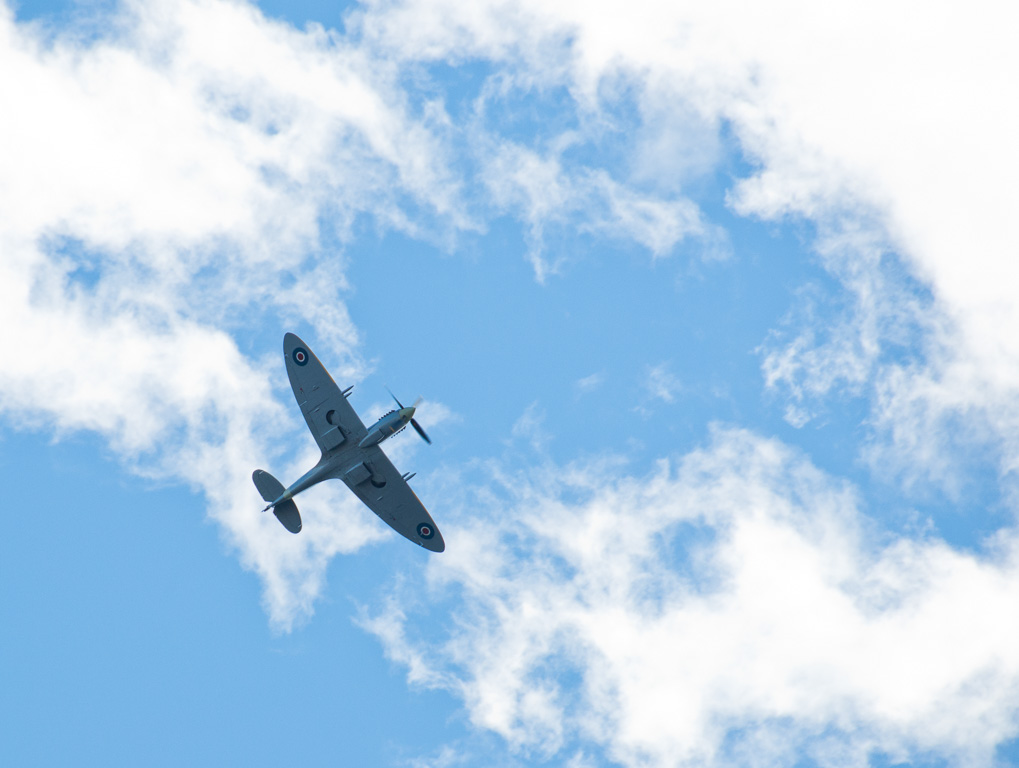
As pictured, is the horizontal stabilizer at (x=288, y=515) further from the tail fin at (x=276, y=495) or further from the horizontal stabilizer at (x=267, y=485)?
the horizontal stabilizer at (x=267, y=485)

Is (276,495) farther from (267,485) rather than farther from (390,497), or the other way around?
(390,497)

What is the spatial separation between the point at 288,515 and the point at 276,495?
1931 mm

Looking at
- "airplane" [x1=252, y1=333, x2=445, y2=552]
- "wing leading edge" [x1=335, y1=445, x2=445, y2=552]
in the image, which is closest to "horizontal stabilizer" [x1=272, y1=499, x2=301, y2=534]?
"airplane" [x1=252, y1=333, x2=445, y2=552]

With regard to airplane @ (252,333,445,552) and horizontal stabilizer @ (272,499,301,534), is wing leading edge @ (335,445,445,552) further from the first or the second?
horizontal stabilizer @ (272,499,301,534)

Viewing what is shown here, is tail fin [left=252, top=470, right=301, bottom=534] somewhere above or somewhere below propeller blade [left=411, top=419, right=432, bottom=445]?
below

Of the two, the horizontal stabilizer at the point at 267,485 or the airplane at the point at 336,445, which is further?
the horizontal stabilizer at the point at 267,485

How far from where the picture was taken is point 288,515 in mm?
80000

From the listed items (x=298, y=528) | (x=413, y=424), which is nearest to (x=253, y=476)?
(x=298, y=528)

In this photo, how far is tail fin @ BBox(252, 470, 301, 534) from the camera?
260ft

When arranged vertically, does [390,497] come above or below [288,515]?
above

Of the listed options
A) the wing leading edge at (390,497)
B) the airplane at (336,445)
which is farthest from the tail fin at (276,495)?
the wing leading edge at (390,497)

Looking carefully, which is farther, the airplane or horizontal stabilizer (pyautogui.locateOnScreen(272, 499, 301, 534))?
horizontal stabilizer (pyautogui.locateOnScreen(272, 499, 301, 534))

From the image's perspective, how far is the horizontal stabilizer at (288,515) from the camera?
79750mm

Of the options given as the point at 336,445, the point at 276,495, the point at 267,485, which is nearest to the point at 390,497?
the point at 336,445
